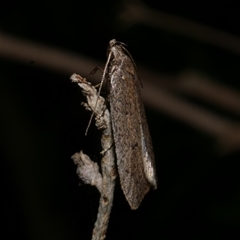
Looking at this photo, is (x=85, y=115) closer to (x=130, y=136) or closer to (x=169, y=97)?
(x=169, y=97)

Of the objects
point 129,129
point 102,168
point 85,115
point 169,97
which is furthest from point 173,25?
point 102,168

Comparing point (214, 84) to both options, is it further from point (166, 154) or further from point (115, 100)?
point (115, 100)

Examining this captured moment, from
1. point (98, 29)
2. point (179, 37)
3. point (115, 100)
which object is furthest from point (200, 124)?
point (115, 100)

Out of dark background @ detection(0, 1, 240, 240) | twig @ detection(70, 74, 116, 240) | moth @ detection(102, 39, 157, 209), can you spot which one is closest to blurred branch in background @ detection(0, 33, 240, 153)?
dark background @ detection(0, 1, 240, 240)

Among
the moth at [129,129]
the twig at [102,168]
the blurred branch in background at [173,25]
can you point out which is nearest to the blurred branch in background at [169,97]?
the blurred branch in background at [173,25]

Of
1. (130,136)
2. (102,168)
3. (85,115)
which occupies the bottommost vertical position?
(102,168)

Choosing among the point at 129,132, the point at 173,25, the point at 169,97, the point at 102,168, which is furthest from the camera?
the point at 173,25

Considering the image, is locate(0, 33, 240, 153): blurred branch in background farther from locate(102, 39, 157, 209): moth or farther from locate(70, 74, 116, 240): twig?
locate(70, 74, 116, 240): twig

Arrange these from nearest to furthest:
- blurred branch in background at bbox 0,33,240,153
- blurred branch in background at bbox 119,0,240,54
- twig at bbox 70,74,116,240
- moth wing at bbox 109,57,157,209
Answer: twig at bbox 70,74,116,240, moth wing at bbox 109,57,157,209, blurred branch in background at bbox 0,33,240,153, blurred branch in background at bbox 119,0,240,54
